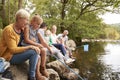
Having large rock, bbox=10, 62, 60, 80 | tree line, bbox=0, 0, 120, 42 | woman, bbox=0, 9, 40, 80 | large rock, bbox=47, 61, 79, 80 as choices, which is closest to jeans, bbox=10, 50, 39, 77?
woman, bbox=0, 9, 40, 80

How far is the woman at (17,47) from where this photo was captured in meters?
5.15

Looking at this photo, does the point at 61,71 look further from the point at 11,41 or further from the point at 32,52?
the point at 11,41

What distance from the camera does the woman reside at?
515cm

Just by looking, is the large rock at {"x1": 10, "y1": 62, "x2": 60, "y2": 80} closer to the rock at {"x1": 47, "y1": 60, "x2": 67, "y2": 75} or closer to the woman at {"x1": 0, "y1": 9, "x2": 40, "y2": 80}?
the woman at {"x1": 0, "y1": 9, "x2": 40, "y2": 80}

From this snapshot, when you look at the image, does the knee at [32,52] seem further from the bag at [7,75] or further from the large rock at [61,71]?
the large rock at [61,71]

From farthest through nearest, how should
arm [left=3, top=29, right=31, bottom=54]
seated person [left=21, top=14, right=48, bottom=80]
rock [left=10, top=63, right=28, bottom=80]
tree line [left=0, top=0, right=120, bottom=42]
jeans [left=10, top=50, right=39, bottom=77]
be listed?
tree line [left=0, top=0, right=120, bottom=42], seated person [left=21, top=14, right=48, bottom=80], rock [left=10, top=63, right=28, bottom=80], jeans [left=10, top=50, right=39, bottom=77], arm [left=3, top=29, right=31, bottom=54]

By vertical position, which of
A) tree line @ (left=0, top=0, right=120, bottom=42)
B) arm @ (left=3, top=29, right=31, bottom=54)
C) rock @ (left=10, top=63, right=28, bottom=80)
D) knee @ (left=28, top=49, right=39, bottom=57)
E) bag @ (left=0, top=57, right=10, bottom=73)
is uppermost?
arm @ (left=3, top=29, right=31, bottom=54)

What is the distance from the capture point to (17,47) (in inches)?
204

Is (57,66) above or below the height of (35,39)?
below

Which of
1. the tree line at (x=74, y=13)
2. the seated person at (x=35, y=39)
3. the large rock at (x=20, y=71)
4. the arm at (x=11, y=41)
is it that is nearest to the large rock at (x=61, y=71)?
the seated person at (x=35, y=39)

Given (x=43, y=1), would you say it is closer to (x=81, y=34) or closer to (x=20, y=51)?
(x=81, y=34)

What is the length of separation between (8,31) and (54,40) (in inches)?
203

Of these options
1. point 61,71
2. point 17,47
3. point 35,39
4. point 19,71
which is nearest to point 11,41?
point 17,47

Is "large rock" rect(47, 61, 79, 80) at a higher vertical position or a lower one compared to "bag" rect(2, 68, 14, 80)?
lower
